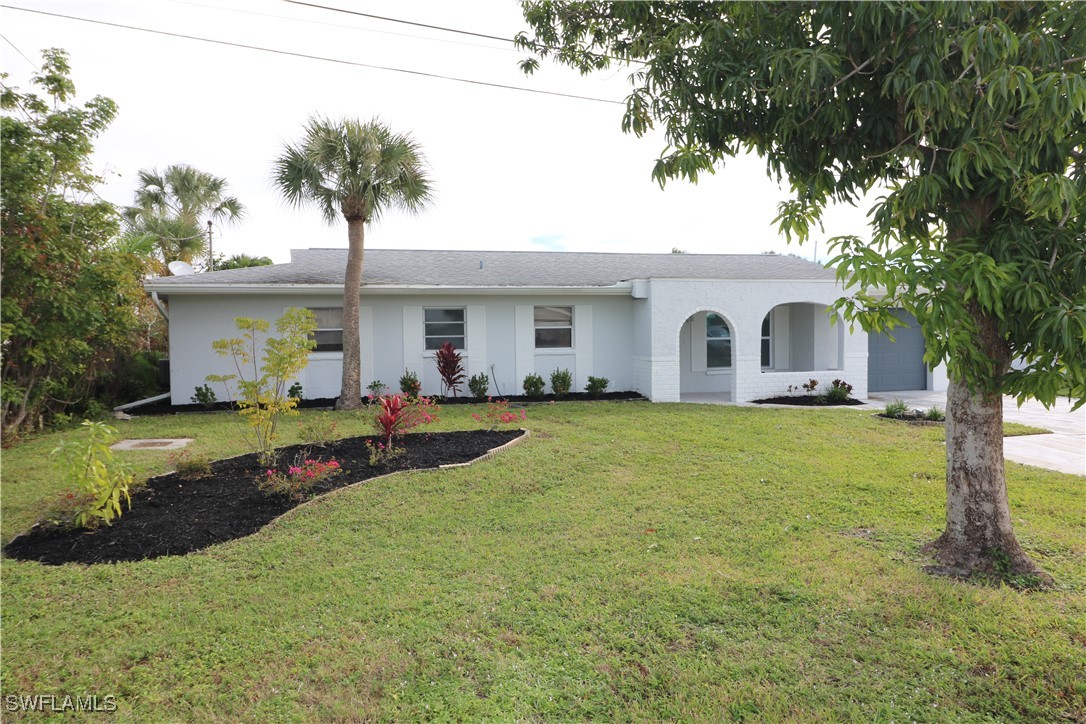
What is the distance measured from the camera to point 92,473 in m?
4.80

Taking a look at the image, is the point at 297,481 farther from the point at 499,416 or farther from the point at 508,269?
the point at 508,269

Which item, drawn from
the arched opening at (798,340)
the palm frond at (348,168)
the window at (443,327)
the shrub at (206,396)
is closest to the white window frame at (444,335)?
the window at (443,327)

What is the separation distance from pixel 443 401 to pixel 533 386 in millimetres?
2278

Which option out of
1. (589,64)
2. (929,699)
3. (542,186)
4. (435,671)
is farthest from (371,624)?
(542,186)

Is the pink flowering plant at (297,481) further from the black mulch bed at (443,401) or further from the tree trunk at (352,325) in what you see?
the tree trunk at (352,325)

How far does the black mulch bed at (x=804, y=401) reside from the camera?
45.0 ft

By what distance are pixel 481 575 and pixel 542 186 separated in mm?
11600

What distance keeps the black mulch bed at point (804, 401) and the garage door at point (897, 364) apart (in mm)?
2631

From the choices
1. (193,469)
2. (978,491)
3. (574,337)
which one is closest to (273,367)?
(193,469)

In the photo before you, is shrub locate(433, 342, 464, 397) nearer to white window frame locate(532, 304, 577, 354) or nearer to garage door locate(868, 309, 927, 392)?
white window frame locate(532, 304, 577, 354)

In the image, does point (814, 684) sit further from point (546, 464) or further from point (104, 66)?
point (104, 66)

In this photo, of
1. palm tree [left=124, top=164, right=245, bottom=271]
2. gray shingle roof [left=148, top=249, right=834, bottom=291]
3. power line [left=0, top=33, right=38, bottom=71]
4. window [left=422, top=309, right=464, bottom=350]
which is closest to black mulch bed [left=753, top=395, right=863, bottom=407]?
gray shingle roof [left=148, top=249, right=834, bottom=291]

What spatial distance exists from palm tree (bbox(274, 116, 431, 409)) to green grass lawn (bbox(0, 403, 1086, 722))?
6.96 m

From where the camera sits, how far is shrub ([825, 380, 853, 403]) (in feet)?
45.8
